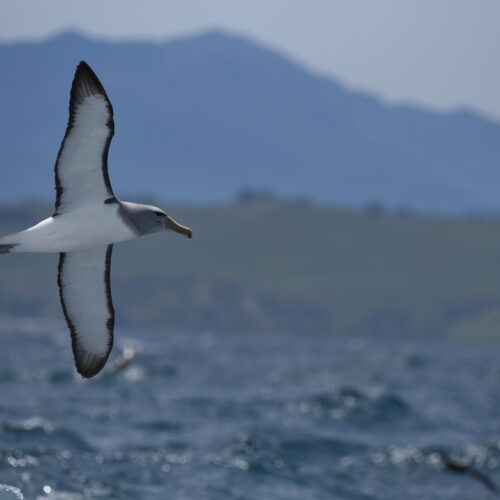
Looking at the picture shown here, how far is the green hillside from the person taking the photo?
545ft

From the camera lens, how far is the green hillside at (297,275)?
545 feet

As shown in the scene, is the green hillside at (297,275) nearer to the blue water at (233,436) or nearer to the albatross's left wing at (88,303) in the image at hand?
the blue water at (233,436)

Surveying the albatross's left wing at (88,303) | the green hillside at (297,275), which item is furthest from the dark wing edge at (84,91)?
the green hillside at (297,275)

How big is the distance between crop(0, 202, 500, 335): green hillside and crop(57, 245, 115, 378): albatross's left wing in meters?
146

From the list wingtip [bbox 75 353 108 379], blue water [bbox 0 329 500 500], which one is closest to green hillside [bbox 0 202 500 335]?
blue water [bbox 0 329 500 500]

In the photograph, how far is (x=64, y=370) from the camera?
54094mm

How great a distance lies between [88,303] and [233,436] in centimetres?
1483

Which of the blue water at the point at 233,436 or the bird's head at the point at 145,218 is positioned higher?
the bird's head at the point at 145,218

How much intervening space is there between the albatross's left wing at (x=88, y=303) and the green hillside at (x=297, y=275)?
146m

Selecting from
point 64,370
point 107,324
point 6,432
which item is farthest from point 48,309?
point 107,324

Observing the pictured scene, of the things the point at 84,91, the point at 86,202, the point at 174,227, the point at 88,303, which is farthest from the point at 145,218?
the point at 88,303

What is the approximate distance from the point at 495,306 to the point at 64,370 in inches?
4810

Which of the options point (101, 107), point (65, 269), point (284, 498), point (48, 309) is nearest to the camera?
point (101, 107)

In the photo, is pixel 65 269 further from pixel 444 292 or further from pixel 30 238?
pixel 444 292
